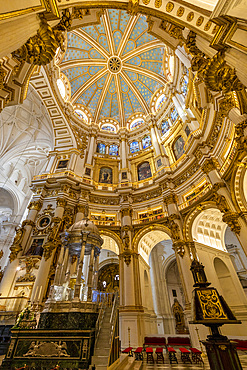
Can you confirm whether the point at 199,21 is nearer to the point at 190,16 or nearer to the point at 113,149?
the point at 190,16

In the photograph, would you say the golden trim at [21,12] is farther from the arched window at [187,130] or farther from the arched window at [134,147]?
the arched window at [134,147]

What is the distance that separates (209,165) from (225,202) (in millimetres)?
3126

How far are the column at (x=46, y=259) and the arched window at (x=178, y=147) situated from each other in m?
12.2

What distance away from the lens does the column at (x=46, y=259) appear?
36.3 ft

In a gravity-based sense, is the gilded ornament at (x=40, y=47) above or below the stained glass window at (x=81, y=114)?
below

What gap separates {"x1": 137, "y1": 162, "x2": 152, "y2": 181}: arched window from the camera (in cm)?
2007

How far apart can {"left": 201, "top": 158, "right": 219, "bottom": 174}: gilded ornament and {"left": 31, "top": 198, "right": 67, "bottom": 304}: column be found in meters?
11.9

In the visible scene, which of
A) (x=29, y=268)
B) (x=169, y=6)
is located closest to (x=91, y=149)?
(x=29, y=268)

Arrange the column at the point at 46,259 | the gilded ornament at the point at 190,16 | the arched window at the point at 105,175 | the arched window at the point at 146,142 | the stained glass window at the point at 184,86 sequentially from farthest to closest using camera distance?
the arched window at the point at 146,142
the arched window at the point at 105,175
the stained glass window at the point at 184,86
the column at the point at 46,259
the gilded ornament at the point at 190,16

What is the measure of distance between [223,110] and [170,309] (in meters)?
18.4

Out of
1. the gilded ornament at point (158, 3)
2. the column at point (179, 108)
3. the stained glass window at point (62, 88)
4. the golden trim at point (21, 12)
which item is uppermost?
the stained glass window at point (62, 88)

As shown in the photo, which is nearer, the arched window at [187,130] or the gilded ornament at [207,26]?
the gilded ornament at [207,26]

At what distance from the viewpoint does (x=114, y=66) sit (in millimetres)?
25266

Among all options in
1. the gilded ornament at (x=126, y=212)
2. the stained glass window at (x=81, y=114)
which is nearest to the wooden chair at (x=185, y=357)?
the gilded ornament at (x=126, y=212)
